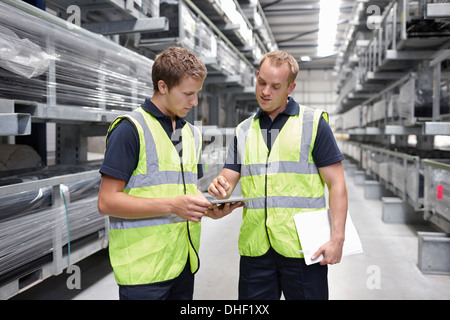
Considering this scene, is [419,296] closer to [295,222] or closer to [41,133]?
[295,222]

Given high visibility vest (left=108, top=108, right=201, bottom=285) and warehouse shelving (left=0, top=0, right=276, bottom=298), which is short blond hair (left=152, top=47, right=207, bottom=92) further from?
warehouse shelving (left=0, top=0, right=276, bottom=298)

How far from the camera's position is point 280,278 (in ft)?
5.55

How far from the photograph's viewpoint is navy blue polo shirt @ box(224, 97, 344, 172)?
1.56 m

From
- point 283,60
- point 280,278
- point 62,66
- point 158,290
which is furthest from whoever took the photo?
point 62,66

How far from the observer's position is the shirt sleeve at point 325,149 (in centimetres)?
155

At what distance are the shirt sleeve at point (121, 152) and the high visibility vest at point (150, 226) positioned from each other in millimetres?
28

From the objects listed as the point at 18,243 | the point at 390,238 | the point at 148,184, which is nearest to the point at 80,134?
the point at 18,243

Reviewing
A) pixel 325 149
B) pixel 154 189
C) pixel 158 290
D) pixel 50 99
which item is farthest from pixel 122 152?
pixel 50 99

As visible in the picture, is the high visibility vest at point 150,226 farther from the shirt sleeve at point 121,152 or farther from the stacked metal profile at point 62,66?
the stacked metal profile at point 62,66

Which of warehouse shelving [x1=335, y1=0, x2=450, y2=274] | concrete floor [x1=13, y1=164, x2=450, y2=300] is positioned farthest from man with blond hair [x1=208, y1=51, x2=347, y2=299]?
warehouse shelving [x1=335, y1=0, x2=450, y2=274]

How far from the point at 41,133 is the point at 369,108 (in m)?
6.71

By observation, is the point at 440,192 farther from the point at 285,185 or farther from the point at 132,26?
the point at 132,26

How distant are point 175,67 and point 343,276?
2698 millimetres

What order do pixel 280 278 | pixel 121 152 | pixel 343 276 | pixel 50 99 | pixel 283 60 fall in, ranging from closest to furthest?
pixel 121 152 < pixel 283 60 < pixel 280 278 < pixel 50 99 < pixel 343 276
